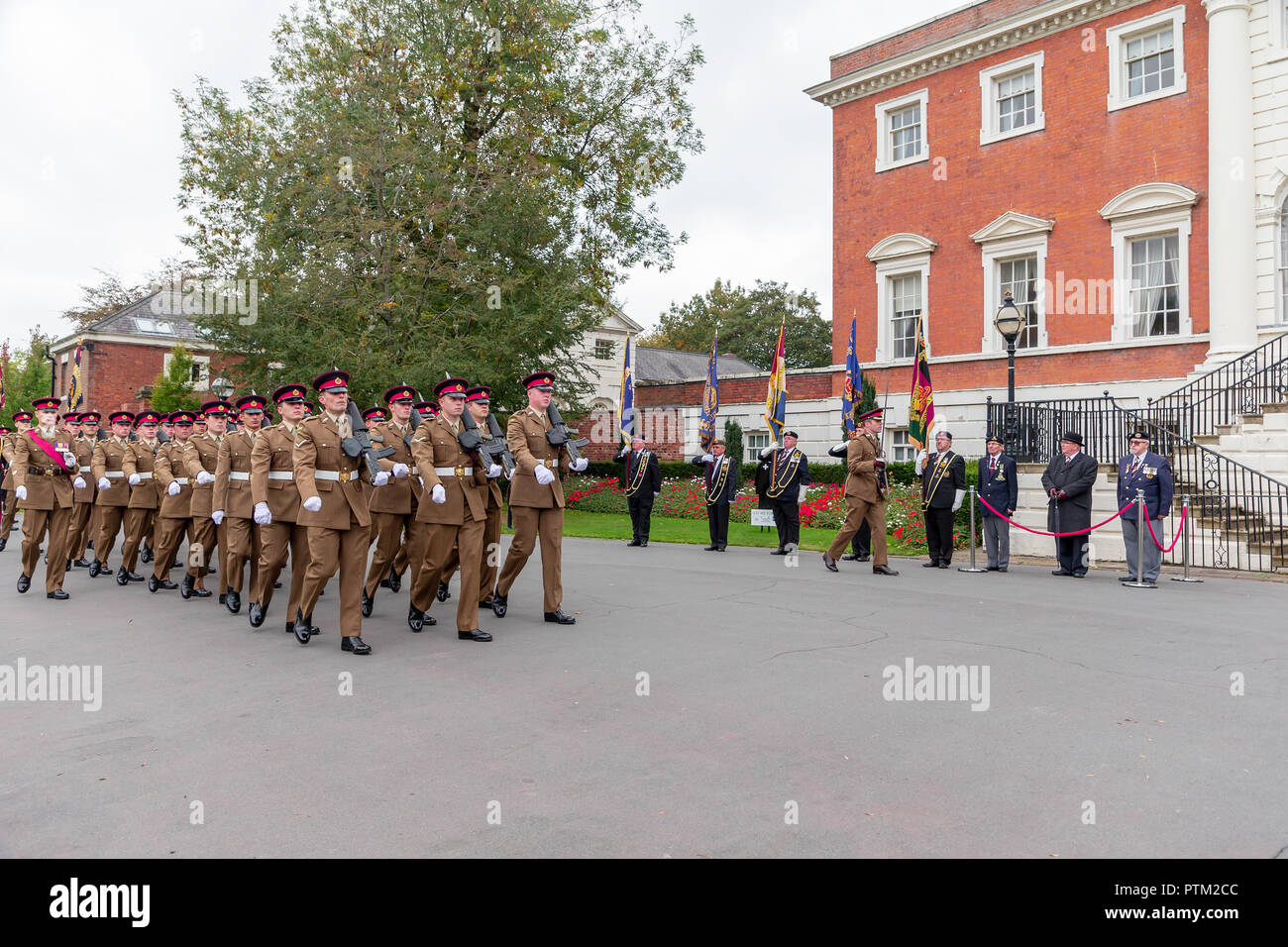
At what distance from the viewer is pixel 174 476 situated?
12227 mm

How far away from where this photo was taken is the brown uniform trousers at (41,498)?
11430mm

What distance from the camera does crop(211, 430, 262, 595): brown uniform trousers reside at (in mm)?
10258

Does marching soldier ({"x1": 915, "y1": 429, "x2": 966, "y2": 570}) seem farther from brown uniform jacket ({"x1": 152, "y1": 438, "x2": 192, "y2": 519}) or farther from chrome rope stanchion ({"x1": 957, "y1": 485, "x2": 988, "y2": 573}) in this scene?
brown uniform jacket ({"x1": 152, "y1": 438, "x2": 192, "y2": 519})

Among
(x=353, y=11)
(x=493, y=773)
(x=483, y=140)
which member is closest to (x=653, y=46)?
(x=483, y=140)

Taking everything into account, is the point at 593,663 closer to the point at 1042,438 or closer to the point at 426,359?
the point at 1042,438

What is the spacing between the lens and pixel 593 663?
7309mm

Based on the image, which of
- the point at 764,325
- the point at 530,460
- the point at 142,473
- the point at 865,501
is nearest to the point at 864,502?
the point at 865,501

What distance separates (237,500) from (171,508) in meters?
2.12

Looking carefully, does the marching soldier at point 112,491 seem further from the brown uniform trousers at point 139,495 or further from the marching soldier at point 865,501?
the marching soldier at point 865,501

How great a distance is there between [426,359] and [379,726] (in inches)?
669

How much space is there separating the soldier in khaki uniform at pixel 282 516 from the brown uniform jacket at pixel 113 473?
16.7 feet

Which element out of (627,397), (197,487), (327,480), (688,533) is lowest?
(688,533)

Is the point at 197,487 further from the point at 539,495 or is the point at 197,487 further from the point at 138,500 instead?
the point at 539,495

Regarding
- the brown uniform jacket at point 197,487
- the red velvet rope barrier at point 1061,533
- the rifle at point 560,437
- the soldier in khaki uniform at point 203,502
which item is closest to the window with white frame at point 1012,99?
the red velvet rope barrier at point 1061,533
